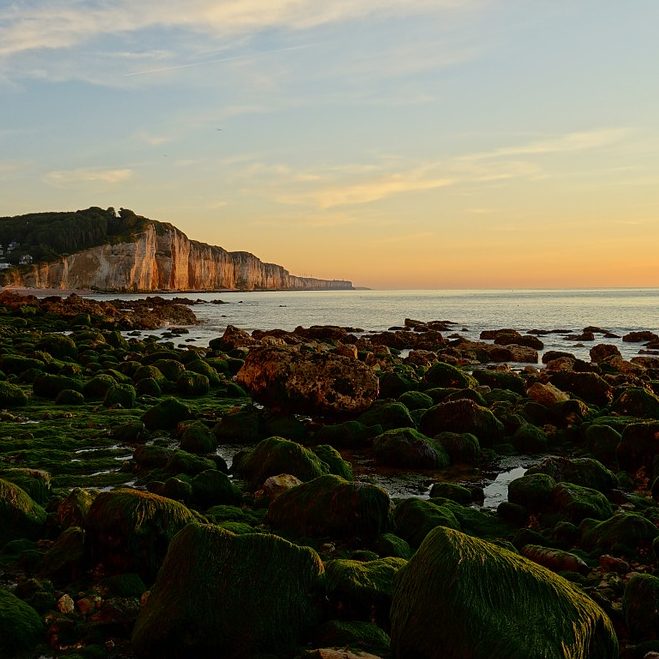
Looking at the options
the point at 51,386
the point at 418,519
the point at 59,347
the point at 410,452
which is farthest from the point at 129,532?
the point at 59,347

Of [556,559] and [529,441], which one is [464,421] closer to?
[529,441]

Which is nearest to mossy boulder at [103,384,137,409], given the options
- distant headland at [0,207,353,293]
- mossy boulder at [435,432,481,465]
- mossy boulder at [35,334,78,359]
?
mossy boulder at [435,432,481,465]

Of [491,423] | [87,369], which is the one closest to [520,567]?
[491,423]

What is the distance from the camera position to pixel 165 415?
12773 millimetres

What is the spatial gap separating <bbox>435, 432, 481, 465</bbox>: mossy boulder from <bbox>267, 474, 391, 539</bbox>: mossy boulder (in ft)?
13.6

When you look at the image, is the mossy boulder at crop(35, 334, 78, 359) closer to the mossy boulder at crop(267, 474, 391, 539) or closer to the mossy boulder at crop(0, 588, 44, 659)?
the mossy boulder at crop(267, 474, 391, 539)

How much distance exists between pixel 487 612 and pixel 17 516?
16.8 feet

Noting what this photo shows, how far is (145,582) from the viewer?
228 inches

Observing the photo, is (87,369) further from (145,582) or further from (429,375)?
(145,582)

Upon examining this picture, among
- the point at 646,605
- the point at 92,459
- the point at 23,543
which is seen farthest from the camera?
the point at 92,459

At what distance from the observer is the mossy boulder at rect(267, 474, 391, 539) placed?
6.93 m

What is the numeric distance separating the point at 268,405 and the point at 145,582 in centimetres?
795

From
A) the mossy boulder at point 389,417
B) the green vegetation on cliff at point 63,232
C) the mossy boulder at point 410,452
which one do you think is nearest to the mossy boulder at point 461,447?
the mossy boulder at point 410,452

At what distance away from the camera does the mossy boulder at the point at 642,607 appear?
5027 mm
